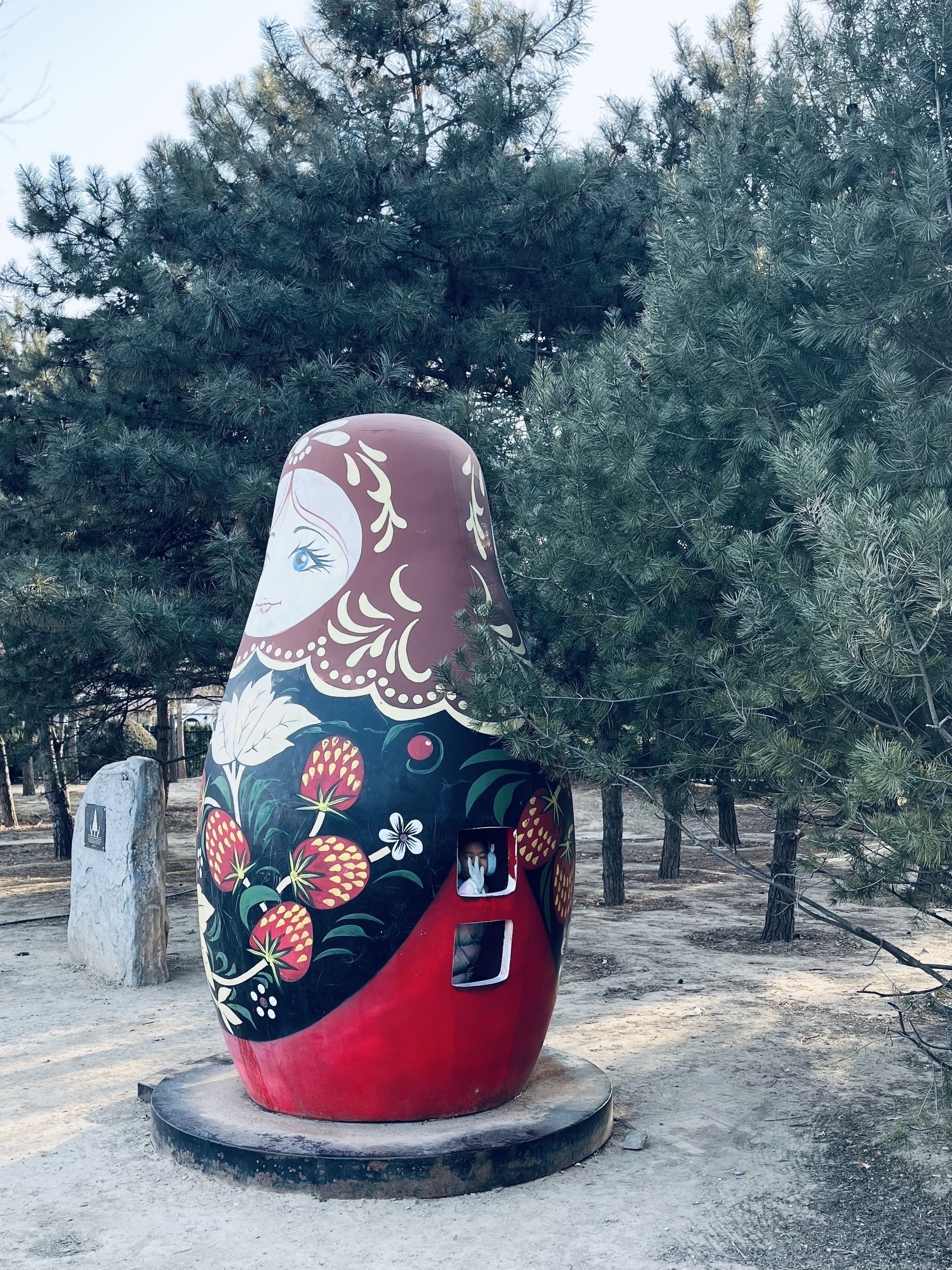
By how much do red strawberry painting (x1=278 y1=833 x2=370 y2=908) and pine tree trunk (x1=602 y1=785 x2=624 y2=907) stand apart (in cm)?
833

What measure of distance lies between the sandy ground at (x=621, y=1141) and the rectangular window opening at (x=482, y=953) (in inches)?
35.7

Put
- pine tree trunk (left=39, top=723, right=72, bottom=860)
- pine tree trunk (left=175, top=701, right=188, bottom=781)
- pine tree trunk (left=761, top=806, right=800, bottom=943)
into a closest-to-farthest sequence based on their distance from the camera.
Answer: pine tree trunk (left=761, top=806, right=800, bottom=943), pine tree trunk (left=39, top=723, right=72, bottom=860), pine tree trunk (left=175, top=701, right=188, bottom=781)

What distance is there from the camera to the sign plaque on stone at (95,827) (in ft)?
33.0

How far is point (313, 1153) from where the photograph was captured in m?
5.04

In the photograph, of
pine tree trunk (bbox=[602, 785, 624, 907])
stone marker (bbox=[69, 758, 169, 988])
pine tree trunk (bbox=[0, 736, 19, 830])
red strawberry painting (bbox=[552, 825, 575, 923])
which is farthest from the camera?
pine tree trunk (bbox=[0, 736, 19, 830])

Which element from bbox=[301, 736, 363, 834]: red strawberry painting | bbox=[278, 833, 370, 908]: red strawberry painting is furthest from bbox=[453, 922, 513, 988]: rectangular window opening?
bbox=[301, 736, 363, 834]: red strawberry painting

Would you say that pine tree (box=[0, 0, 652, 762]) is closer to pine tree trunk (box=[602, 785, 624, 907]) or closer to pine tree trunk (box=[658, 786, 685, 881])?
pine tree trunk (box=[602, 785, 624, 907])

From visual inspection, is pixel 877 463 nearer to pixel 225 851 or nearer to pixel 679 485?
pixel 679 485

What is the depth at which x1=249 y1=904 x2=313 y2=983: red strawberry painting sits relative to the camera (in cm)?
529

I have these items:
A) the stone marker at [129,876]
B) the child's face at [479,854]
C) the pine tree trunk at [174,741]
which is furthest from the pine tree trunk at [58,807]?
the child's face at [479,854]

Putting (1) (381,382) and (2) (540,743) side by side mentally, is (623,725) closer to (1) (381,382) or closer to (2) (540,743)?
(2) (540,743)

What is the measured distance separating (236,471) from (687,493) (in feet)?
19.2

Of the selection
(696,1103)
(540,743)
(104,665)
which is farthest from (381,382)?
(696,1103)

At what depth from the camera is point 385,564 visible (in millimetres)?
5672
